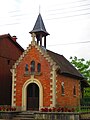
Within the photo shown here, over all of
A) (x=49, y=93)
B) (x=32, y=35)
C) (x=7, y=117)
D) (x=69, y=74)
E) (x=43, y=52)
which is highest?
(x=32, y=35)

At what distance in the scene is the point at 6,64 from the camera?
38.2m

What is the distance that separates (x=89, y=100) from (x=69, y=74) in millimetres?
8481

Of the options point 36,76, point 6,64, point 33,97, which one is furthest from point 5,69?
point 33,97

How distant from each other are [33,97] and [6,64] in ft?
22.4

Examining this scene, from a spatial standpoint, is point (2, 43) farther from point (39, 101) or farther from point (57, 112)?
point (57, 112)

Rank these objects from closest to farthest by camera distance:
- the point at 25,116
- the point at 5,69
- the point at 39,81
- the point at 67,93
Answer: the point at 25,116
the point at 39,81
the point at 67,93
the point at 5,69

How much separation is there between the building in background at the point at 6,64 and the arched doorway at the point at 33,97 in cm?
430

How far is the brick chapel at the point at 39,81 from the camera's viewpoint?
3238 cm

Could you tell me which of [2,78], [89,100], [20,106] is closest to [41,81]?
[20,106]

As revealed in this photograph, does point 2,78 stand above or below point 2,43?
below

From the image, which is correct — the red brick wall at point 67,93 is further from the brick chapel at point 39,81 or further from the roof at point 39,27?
the roof at point 39,27

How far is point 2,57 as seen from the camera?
37.4m

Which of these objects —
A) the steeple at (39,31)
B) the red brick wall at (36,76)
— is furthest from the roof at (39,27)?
the red brick wall at (36,76)

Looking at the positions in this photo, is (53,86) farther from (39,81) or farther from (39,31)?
(39,31)
